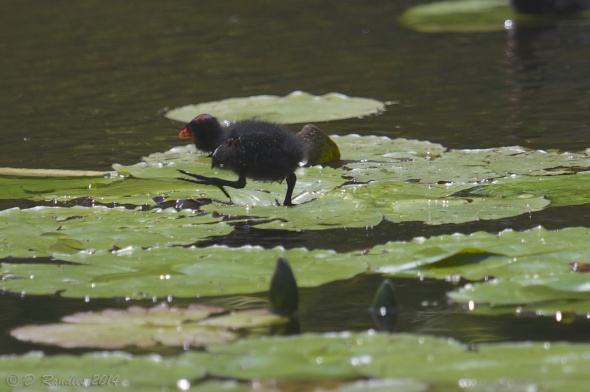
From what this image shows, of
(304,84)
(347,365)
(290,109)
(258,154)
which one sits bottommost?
(347,365)

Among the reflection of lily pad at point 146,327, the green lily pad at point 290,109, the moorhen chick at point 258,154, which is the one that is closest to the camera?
the reflection of lily pad at point 146,327

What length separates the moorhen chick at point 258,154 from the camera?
471 centimetres

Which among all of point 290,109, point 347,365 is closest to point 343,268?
point 347,365

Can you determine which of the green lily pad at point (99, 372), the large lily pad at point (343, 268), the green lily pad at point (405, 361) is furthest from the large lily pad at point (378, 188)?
the green lily pad at point (99, 372)

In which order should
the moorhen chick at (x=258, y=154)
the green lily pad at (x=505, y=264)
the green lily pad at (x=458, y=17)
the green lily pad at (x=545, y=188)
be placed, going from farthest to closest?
the green lily pad at (x=458, y=17) → the moorhen chick at (x=258, y=154) → the green lily pad at (x=545, y=188) → the green lily pad at (x=505, y=264)

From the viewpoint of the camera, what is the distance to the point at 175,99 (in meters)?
8.41

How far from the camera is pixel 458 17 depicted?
1222cm

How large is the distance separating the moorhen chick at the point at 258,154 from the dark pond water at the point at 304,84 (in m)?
0.40

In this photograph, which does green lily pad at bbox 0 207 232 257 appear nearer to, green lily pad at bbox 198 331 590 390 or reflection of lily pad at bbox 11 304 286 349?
reflection of lily pad at bbox 11 304 286 349

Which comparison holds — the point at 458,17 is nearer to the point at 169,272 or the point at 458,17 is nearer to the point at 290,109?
the point at 290,109

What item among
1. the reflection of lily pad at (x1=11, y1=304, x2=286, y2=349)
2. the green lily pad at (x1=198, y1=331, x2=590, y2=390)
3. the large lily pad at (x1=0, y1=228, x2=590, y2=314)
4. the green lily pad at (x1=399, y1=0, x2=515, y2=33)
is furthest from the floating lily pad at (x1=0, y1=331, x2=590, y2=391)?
the green lily pad at (x1=399, y1=0, x2=515, y2=33)

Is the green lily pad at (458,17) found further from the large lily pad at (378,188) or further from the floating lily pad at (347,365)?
the floating lily pad at (347,365)

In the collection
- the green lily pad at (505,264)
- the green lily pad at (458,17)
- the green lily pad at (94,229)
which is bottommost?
the green lily pad at (505,264)

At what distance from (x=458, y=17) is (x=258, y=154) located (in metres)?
7.98
